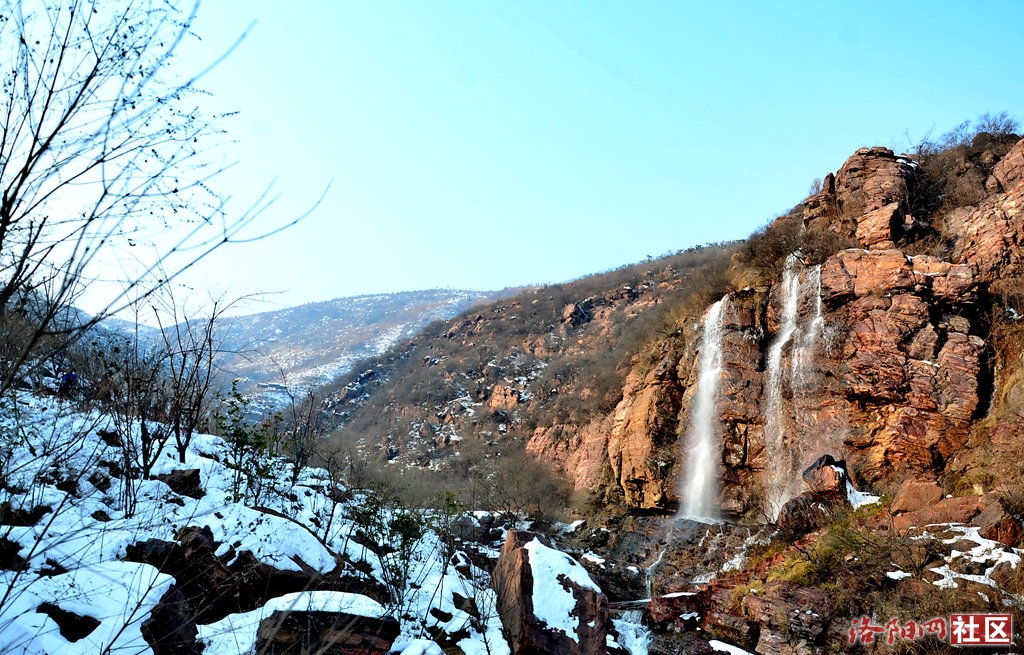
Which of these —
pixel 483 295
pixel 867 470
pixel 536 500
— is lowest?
pixel 536 500

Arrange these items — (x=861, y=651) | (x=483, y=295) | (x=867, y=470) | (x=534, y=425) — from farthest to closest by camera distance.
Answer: (x=483, y=295), (x=534, y=425), (x=867, y=470), (x=861, y=651)

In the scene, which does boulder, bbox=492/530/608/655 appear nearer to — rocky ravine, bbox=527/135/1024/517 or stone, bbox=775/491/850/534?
stone, bbox=775/491/850/534

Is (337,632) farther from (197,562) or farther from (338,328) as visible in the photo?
(338,328)

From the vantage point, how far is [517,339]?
A: 154 feet

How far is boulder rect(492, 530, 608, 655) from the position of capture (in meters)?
6.64

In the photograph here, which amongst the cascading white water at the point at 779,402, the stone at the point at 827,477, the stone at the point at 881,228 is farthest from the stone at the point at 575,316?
the stone at the point at 827,477

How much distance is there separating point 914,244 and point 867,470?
6.61 metres

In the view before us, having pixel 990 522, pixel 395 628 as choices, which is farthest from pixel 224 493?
pixel 990 522

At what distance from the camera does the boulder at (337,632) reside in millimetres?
4500

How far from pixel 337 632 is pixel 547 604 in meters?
3.36

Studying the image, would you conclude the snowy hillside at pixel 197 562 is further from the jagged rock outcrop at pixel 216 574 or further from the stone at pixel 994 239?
the stone at pixel 994 239

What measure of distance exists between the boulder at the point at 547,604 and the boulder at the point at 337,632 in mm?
1929

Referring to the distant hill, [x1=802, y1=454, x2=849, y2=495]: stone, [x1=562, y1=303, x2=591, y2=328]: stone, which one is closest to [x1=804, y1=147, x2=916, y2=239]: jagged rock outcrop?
[x1=802, y1=454, x2=849, y2=495]: stone

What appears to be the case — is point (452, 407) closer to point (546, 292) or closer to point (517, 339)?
point (517, 339)
